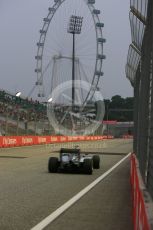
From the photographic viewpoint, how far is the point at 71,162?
18656mm

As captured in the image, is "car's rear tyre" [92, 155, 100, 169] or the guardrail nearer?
"car's rear tyre" [92, 155, 100, 169]

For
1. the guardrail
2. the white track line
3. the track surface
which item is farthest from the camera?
the guardrail

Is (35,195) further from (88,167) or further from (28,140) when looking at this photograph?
(28,140)

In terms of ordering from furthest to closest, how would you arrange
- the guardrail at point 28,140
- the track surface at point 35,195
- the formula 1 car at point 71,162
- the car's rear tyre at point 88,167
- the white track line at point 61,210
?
the guardrail at point 28,140
the car's rear tyre at point 88,167
the formula 1 car at point 71,162
the track surface at point 35,195
the white track line at point 61,210

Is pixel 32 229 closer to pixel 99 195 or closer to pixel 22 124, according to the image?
pixel 99 195

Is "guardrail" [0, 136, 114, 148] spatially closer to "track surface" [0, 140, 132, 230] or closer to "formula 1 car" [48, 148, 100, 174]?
"formula 1 car" [48, 148, 100, 174]

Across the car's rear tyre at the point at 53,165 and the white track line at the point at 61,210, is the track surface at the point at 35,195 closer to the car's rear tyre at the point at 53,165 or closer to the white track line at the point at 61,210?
the white track line at the point at 61,210

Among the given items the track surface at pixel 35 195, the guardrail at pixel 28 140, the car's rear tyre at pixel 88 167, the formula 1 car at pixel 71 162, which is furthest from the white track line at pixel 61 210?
the guardrail at pixel 28 140

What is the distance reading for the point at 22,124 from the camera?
5184 cm

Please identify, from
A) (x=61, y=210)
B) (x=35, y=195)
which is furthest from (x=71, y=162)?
(x=61, y=210)

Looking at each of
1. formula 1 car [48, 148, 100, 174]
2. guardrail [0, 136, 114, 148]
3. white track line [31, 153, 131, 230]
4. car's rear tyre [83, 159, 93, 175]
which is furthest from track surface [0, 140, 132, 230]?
guardrail [0, 136, 114, 148]

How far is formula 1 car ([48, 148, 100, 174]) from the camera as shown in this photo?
18639 mm

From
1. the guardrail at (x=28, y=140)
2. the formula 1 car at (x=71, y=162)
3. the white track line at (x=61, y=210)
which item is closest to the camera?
the white track line at (x=61, y=210)

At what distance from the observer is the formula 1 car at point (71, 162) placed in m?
18.6
